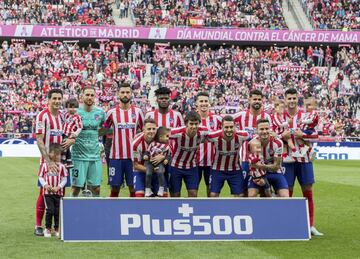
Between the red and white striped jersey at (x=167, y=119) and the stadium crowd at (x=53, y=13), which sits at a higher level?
the red and white striped jersey at (x=167, y=119)

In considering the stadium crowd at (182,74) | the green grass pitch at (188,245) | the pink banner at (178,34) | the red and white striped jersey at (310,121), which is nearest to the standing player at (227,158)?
the red and white striped jersey at (310,121)

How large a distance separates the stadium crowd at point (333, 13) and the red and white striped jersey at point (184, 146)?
43.5 m


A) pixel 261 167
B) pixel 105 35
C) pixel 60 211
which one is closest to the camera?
pixel 60 211

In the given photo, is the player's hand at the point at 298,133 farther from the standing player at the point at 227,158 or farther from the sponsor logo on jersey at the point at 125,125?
the sponsor logo on jersey at the point at 125,125

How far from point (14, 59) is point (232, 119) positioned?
35.4 meters

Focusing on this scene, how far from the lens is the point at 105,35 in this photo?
52.1 m

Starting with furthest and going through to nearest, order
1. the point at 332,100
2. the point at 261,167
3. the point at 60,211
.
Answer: the point at 332,100 → the point at 261,167 → the point at 60,211

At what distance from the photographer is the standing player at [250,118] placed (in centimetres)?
1341

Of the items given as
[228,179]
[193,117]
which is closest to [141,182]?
[193,117]

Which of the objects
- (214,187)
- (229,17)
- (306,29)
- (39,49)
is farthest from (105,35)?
(214,187)

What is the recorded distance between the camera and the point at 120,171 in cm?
1434

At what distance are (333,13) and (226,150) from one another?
45.0 m

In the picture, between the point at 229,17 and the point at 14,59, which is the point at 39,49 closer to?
the point at 14,59

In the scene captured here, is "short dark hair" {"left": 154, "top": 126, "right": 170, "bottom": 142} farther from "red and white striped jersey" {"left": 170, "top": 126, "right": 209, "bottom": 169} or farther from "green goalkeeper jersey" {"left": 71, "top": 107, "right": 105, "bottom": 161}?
"green goalkeeper jersey" {"left": 71, "top": 107, "right": 105, "bottom": 161}
